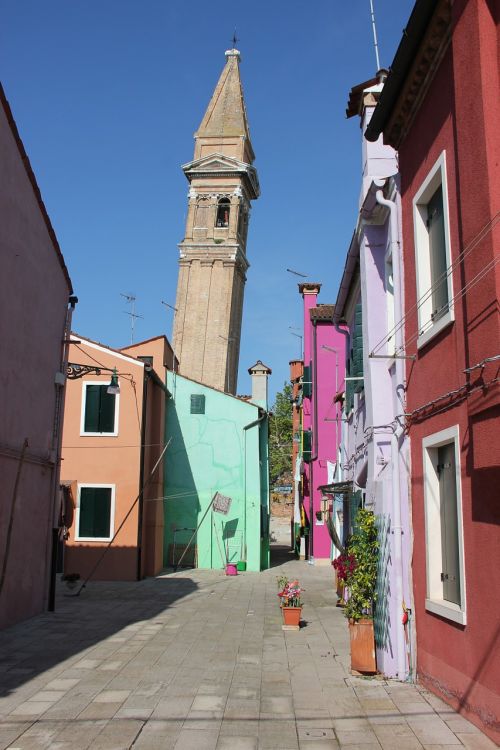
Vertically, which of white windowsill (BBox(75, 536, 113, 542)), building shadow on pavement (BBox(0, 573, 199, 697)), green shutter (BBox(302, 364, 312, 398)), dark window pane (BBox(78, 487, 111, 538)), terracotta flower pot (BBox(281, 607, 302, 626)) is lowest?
building shadow on pavement (BBox(0, 573, 199, 697))

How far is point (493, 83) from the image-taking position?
17.9ft

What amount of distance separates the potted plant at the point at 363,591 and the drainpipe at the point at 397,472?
55 cm

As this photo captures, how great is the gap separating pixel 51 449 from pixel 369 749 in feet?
33.0

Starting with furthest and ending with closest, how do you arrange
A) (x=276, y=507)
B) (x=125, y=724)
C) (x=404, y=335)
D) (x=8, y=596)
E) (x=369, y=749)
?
(x=276, y=507) < (x=8, y=596) < (x=404, y=335) < (x=125, y=724) < (x=369, y=749)

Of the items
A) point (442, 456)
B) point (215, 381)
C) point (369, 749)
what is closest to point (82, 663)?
point (369, 749)

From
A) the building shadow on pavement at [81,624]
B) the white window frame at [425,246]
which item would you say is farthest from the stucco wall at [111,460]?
the white window frame at [425,246]


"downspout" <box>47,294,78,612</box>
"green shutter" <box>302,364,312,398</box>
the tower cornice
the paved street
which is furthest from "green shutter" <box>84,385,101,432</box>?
the tower cornice

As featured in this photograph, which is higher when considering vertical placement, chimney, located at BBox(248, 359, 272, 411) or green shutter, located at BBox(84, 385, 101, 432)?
chimney, located at BBox(248, 359, 272, 411)

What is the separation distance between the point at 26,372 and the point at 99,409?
868cm

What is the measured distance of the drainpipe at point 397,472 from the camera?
24.6 feet

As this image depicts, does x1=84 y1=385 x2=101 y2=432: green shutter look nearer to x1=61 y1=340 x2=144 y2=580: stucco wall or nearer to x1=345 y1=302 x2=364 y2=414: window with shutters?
x1=61 y1=340 x2=144 y2=580: stucco wall

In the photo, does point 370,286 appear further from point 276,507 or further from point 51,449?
point 276,507

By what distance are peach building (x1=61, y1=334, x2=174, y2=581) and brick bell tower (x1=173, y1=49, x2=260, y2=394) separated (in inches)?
935

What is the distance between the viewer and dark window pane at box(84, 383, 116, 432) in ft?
68.9
